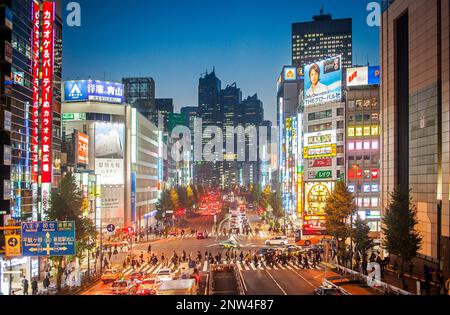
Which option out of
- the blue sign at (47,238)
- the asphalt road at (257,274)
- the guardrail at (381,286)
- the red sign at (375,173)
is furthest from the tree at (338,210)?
the red sign at (375,173)

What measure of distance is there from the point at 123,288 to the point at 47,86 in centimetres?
1829

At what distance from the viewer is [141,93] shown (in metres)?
129

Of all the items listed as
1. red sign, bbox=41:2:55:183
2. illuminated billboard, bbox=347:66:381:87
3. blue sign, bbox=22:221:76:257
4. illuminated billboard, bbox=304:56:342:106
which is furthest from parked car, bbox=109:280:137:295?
illuminated billboard, bbox=347:66:381:87

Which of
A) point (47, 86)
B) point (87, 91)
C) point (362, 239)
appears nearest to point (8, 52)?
point (47, 86)

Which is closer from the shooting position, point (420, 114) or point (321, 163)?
point (420, 114)

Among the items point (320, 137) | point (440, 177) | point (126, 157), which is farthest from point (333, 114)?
point (440, 177)

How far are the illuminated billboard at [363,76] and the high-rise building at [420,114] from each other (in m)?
29.2

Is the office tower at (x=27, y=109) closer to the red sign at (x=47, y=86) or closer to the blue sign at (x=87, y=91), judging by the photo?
the red sign at (x=47, y=86)

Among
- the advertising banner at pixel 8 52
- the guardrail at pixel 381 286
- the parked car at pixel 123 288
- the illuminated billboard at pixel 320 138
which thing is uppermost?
the advertising banner at pixel 8 52

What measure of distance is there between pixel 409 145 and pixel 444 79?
7.36m

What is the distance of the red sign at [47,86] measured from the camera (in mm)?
36375

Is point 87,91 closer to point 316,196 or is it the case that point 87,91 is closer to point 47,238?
point 316,196
